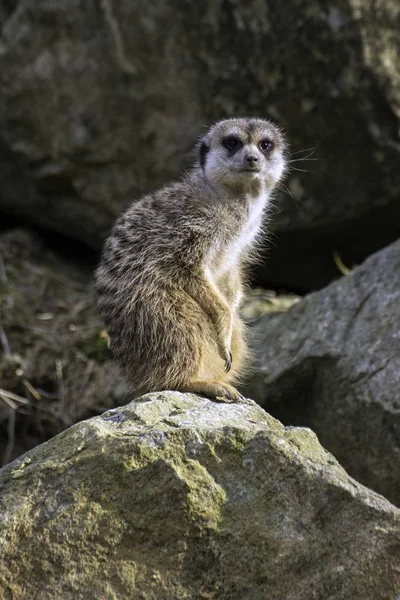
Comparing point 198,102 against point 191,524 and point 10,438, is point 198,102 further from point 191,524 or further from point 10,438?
point 191,524

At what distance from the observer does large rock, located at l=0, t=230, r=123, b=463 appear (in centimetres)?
573

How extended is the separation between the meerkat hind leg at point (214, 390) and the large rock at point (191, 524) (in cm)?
73

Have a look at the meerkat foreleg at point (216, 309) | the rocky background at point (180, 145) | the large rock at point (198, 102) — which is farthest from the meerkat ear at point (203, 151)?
the large rock at point (198, 102)

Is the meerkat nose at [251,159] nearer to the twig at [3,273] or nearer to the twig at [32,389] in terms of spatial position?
the twig at [32,389]

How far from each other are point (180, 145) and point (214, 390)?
2640 mm

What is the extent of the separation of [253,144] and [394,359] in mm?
Answer: 1225

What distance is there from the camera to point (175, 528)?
2.64m

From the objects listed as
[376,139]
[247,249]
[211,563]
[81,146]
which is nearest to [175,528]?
[211,563]

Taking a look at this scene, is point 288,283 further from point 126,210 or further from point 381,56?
point 126,210

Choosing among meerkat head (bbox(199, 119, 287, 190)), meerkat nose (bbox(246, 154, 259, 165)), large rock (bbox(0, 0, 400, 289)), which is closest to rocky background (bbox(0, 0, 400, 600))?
large rock (bbox(0, 0, 400, 289))

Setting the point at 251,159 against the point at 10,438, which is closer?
the point at 251,159

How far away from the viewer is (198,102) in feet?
18.9

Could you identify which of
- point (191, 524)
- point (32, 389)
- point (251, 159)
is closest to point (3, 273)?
point (32, 389)

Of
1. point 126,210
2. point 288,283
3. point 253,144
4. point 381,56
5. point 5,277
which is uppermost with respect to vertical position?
point 381,56
